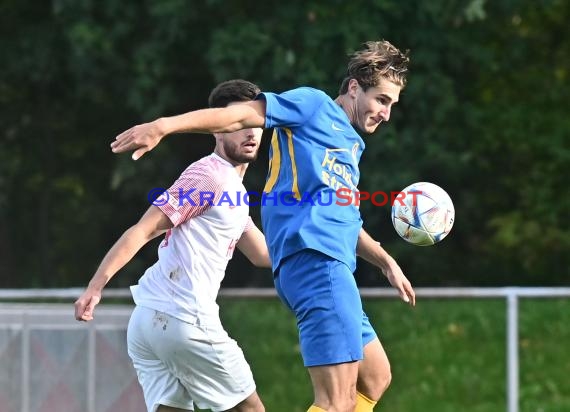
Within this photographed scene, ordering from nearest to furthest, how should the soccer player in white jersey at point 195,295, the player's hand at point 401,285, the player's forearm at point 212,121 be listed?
the player's forearm at point 212,121
the soccer player in white jersey at point 195,295
the player's hand at point 401,285

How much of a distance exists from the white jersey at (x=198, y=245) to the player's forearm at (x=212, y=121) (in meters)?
0.63

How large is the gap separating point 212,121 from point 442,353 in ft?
20.1

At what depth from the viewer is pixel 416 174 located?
13391 mm

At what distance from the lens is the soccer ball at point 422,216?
5488mm

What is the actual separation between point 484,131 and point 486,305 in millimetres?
7002

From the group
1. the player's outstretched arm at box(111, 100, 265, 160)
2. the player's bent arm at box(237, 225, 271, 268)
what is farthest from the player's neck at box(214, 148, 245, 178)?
the player's outstretched arm at box(111, 100, 265, 160)

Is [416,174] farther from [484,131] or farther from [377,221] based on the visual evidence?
[484,131]

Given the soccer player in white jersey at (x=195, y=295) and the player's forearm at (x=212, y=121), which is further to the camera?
the soccer player in white jersey at (x=195, y=295)

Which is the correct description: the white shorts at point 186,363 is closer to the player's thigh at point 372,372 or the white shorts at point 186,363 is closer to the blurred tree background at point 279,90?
the player's thigh at point 372,372

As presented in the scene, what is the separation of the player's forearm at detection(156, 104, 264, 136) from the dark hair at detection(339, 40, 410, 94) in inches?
26.8

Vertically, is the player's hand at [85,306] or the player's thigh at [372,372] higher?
the player's hand at [85,306]

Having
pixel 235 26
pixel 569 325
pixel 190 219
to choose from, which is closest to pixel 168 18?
pixel 235 26

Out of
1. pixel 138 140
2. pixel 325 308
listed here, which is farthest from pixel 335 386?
pixel 138 140

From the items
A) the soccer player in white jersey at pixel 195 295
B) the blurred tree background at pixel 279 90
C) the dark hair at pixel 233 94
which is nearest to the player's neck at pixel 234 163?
the soccer player in white jersey at pixel 195 295
